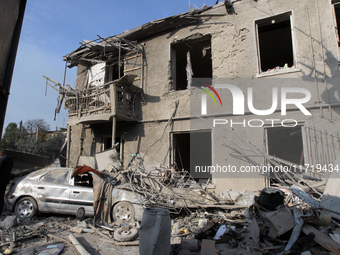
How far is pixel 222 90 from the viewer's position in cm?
845

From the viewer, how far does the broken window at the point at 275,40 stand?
845 cm

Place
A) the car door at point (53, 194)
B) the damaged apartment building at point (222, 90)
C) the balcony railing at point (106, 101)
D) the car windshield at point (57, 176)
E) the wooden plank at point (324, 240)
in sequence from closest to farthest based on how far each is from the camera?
the wooden plank at point (324, 240), the car door at point (53, 194), the car windshield at point (57, 176), the damaged apartment building at point (222, 90), the balcony railing at point (106, 101)

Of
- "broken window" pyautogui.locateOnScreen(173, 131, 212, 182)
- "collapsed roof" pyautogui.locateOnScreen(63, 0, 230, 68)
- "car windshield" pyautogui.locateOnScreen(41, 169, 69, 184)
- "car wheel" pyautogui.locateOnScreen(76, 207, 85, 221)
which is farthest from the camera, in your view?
"broken window" pyautogui.locateOnScreen(173, 131, 212, 182)

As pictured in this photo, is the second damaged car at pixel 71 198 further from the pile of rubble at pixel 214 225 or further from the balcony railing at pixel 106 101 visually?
the balcony railing at pixel 106 101

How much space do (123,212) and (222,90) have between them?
5.33m

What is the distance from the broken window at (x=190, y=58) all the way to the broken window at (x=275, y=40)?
2254mm

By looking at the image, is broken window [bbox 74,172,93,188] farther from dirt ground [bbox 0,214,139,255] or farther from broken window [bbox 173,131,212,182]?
broken window [bbox 173,131,212,182]

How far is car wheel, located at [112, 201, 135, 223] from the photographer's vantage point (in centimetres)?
597

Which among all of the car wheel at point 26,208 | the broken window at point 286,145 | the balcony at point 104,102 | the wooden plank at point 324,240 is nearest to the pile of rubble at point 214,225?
the wooden plank at point 324,240

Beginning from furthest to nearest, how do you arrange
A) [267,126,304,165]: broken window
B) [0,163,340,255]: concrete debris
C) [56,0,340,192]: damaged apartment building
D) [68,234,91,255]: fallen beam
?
→ [267,126,304,165]: broken window < [56,0,340,192]: damaged apartment building < [68,234,91,255]: fallen beam < [0,163,340,255]: concrete debris

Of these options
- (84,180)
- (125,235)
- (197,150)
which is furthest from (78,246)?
(197,150)

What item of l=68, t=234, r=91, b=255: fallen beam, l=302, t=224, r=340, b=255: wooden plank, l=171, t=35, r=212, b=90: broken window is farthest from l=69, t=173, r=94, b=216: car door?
l=171, t=35, r=212, b=90: broken window

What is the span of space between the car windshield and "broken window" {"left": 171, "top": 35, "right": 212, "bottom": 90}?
5347 millimetres

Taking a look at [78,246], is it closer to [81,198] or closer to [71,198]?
[81,198]
